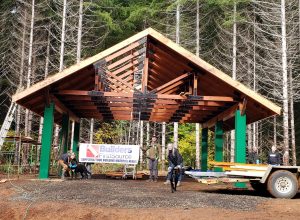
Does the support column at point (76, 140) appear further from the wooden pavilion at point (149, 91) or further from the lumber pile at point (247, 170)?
the lumber pile at point (247, 170)

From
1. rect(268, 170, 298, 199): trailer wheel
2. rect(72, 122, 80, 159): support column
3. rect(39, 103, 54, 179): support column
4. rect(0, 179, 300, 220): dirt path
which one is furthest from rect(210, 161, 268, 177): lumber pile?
rect(72, 122, 80, 159): support column

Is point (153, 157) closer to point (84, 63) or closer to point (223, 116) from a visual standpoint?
point (223, 116)

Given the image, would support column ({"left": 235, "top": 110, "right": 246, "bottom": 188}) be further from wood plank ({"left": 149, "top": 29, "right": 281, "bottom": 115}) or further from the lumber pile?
the lumber pile

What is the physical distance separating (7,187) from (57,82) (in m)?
4.53

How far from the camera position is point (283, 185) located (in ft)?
38.0

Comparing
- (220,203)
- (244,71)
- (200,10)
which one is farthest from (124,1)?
(220,203)

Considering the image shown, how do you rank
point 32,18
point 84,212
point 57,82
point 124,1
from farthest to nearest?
1. point 124,1
2. point 32,18
3. point 57,82
4. point 84,212

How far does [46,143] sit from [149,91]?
477cm

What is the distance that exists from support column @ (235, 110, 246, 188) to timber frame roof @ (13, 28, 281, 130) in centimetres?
37

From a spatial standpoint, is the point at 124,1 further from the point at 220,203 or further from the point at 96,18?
the point at 220,203

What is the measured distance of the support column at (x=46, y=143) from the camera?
14931 mm

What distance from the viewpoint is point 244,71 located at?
108 feet

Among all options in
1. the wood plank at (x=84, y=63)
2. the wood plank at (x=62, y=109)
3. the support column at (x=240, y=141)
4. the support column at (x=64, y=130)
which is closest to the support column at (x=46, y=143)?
the wood plank at (x=62, y=109)

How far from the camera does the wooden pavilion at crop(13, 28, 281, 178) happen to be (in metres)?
14.1
